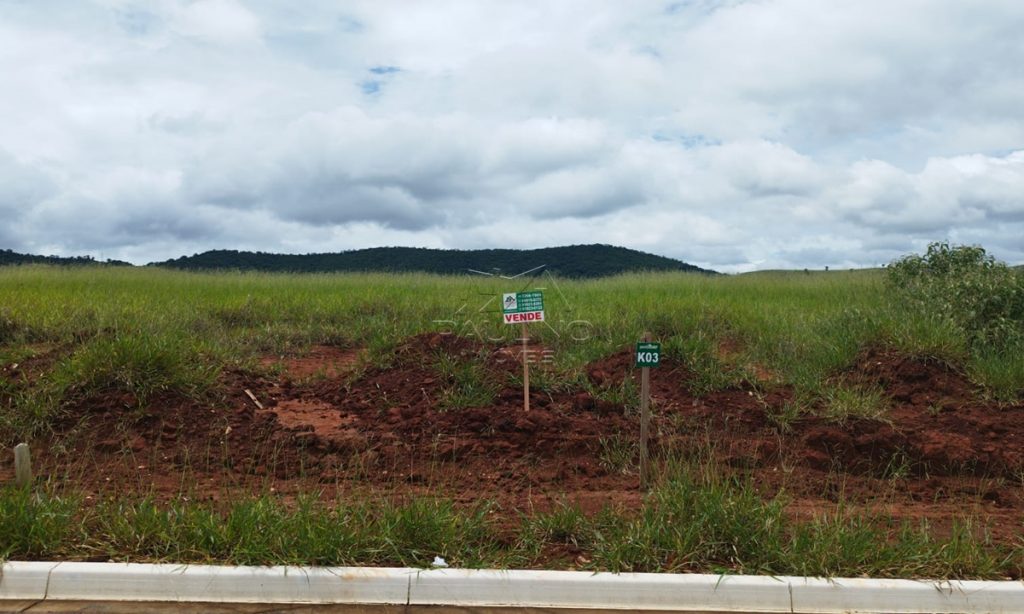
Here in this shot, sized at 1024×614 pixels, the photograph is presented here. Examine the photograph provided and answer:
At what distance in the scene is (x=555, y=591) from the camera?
4059 millimetres

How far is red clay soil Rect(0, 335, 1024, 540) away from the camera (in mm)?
5594

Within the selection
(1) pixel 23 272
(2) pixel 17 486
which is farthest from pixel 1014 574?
(1) pixel 23 272

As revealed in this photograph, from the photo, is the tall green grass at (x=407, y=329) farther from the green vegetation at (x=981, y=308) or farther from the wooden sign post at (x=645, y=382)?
the wooden sign post at (x=645, y=382)

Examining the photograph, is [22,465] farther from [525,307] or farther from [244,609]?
[525,307]

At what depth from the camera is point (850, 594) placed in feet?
13.3

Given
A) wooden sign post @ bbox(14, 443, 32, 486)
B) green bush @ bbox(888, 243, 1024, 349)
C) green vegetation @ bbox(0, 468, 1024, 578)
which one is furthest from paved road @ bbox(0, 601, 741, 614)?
green bush @ bbox(888, 243, 1024, 349)

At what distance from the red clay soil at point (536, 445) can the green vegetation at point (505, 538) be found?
1.63 feet

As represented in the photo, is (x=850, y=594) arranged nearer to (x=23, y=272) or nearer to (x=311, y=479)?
(x=311, y=479)

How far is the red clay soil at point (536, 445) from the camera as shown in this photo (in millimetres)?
5594

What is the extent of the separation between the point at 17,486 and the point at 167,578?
178 centimetres

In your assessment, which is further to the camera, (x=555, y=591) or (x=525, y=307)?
(x=525, y=307)

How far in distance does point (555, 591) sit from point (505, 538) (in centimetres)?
55

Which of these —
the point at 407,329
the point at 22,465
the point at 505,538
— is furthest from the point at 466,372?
the point at 22,465

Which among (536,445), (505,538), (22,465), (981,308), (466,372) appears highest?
(981,308)
